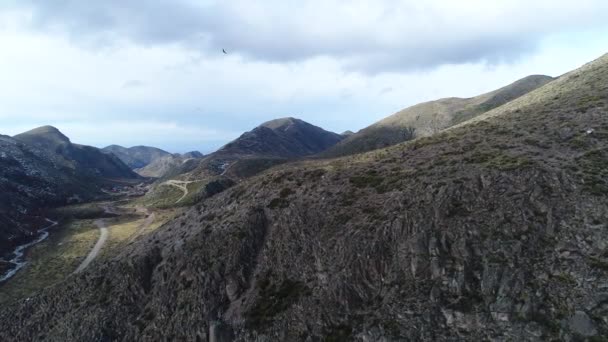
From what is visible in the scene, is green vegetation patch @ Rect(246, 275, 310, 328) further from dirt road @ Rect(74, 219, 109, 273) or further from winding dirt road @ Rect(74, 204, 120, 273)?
dirt road @ Rect(74, 219, 109, 273)

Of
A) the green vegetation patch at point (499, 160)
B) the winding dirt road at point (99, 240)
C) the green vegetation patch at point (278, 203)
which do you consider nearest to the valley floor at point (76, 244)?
the winding dirt road at point (99, 240)

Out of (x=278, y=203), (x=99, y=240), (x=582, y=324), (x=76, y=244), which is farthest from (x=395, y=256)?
(x=76, y=244)

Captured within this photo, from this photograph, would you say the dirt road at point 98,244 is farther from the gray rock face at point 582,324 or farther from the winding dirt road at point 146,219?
the gray rock face at point 582,324

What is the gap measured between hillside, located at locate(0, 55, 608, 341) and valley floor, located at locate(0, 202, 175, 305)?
17322 mm

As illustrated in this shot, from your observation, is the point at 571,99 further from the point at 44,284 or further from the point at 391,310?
Answer: the point at 44,284

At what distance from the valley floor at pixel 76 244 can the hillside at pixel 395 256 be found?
1732 centimetres

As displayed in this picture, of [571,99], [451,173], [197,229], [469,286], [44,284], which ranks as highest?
[571,99]

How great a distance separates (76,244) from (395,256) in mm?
108151

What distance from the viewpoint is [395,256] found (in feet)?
133

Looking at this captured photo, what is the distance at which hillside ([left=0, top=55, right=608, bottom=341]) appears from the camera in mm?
32500

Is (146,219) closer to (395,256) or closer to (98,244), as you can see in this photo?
(98,244)

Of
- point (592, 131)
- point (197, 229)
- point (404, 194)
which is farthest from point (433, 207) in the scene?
point (197, 229)

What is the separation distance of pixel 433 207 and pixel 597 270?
1617 centimetres

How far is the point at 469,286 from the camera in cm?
3447
